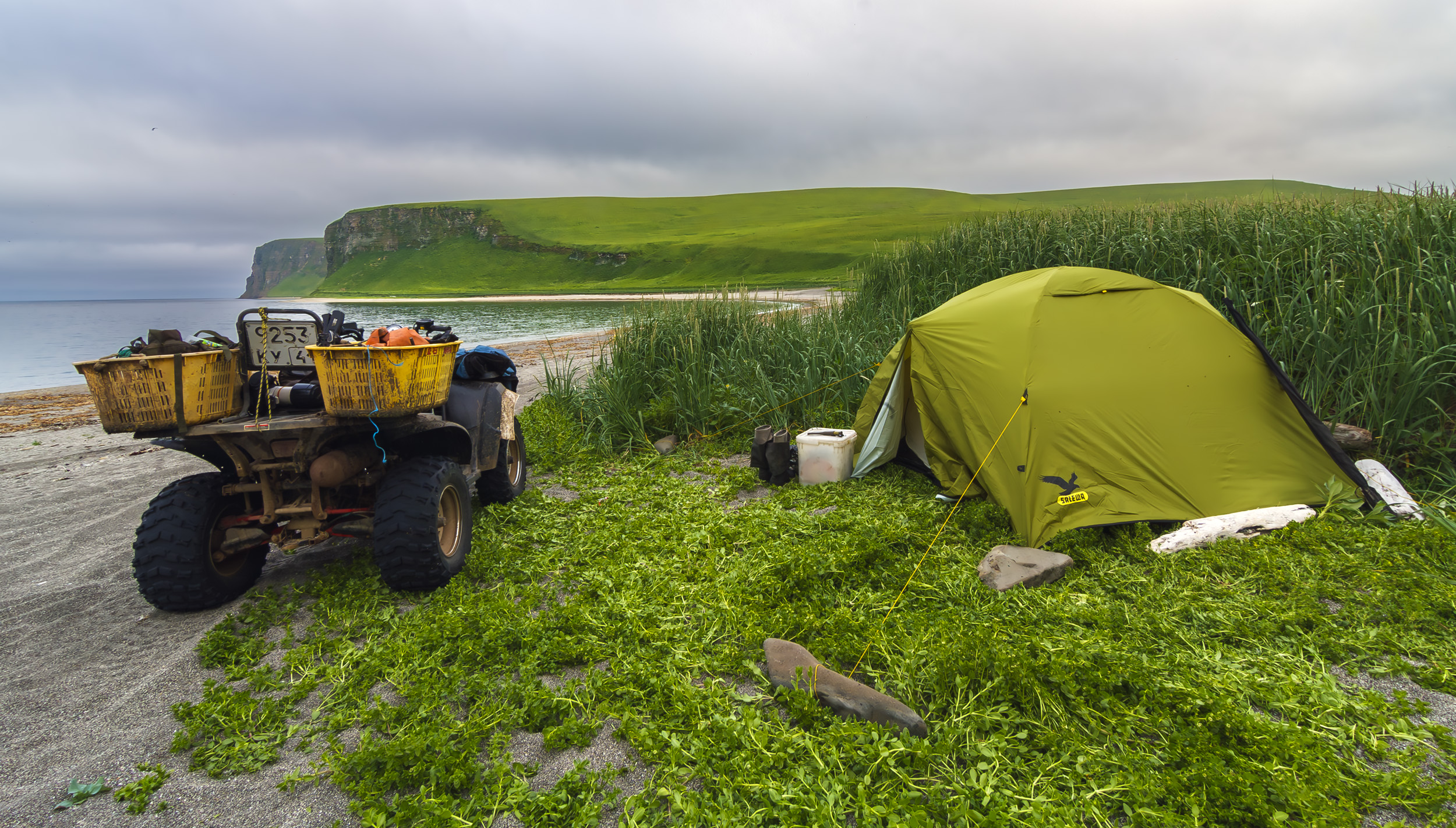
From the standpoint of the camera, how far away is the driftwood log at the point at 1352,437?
557cm

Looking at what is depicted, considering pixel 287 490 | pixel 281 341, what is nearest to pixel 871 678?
pixel 287 490

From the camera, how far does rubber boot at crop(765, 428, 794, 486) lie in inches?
268

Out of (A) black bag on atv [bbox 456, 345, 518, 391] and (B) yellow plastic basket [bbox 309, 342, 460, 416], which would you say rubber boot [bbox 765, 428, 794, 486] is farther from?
(B) yellow plastic basket [bbox 309, 342, 460, 416]

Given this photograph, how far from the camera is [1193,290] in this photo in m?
8.08

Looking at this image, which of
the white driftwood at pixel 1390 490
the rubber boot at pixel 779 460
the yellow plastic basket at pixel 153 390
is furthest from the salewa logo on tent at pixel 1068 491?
the yellow plastic basket at pixel 153 390

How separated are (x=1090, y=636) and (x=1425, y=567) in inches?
97.2

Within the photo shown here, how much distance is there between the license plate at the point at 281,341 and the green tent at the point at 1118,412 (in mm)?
4996

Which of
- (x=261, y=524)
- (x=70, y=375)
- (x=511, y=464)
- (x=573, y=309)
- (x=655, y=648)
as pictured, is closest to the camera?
(x=655, y=648)

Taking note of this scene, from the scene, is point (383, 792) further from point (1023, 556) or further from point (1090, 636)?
point (1023, 556)

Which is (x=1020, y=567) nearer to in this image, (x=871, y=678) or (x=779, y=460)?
(x=871, y=678)

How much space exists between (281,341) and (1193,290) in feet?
30.1

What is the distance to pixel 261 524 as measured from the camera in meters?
4.50

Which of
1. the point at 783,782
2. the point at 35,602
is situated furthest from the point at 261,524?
the point at 783,782

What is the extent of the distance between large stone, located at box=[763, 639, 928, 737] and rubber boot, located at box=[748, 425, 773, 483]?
3.40 meters
